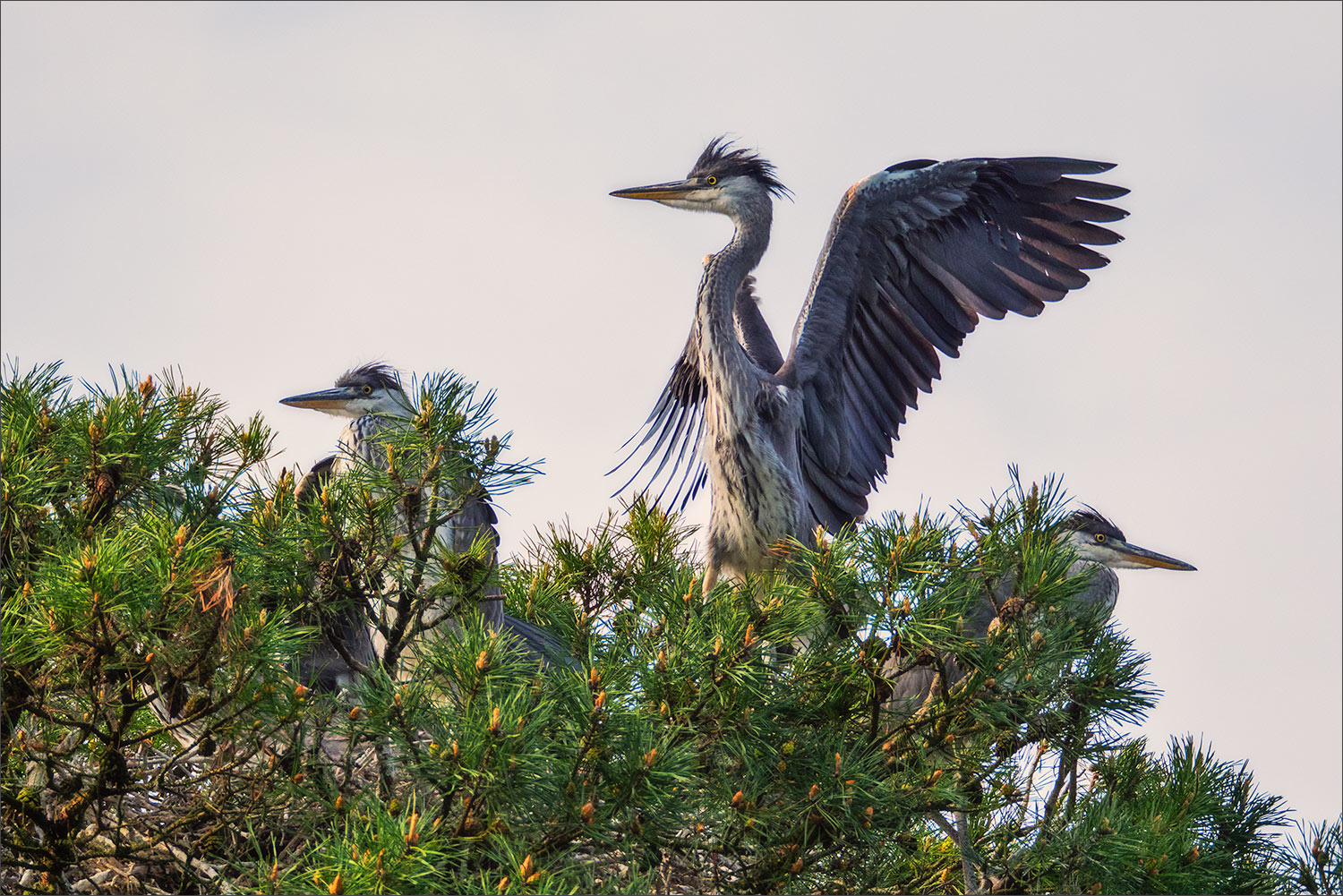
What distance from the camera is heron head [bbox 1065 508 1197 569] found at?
454 cm

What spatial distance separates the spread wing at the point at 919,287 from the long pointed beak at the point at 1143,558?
805 millimetres

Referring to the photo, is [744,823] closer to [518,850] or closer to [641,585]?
[518,850]

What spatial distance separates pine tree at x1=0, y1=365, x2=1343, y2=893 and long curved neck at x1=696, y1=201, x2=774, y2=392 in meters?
1.70

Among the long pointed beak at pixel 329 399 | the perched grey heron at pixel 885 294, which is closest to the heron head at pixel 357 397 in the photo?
the long pointed beak at pixel 329 399

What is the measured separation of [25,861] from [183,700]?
43 centimetres

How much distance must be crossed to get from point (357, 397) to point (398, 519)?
1796mm

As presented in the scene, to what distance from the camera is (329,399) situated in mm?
4324

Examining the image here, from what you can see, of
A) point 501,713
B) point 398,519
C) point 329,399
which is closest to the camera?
point 501,713

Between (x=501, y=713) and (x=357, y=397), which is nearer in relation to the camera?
(x=501, y=713)

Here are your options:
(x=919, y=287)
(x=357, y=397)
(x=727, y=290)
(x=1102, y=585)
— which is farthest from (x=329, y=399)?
(x=1102, y=585)

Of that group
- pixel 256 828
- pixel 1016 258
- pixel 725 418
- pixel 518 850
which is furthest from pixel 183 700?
pixel 1016 258

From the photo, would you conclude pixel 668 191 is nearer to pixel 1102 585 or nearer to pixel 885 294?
pixel 885 294

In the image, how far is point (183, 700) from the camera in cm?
239

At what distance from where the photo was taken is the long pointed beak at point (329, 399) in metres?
4.32
